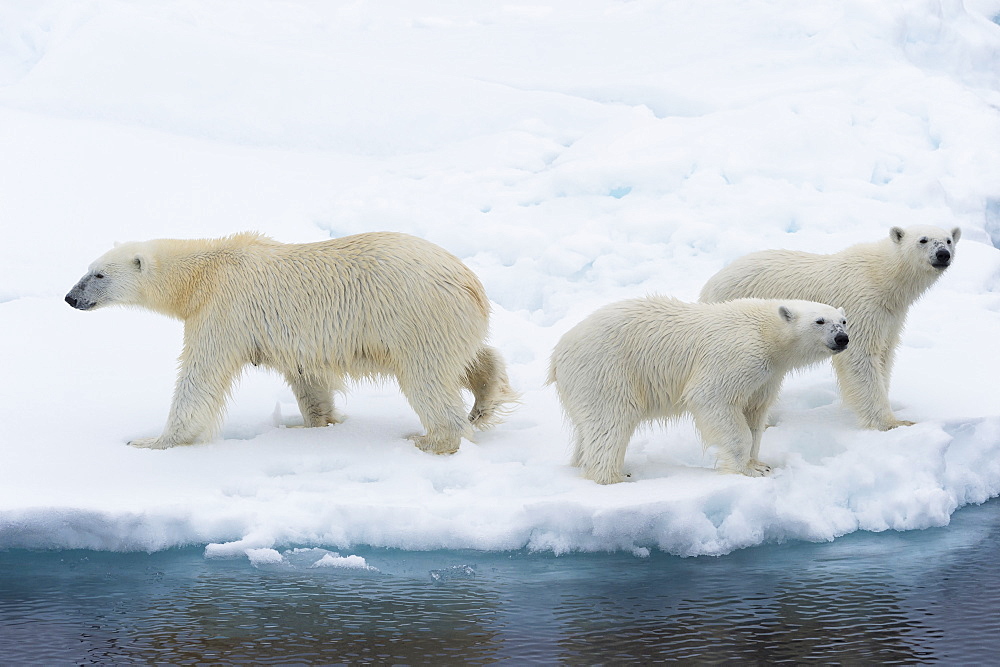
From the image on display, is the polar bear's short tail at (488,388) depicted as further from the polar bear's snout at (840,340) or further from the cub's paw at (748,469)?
the polar bear's snout at (840,340)

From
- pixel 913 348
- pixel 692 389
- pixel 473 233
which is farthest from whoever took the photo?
pixel 473 233

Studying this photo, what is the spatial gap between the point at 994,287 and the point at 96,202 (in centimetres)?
956

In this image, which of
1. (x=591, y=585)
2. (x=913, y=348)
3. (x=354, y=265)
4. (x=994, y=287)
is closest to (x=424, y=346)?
(x=354, y=265)

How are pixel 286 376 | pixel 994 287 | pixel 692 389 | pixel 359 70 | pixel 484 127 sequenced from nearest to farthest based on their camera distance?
pixel 692 389
pixel 286 376
pixel 994 287
pixel 484 127
pixel 359 70

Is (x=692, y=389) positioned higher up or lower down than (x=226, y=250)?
lower down

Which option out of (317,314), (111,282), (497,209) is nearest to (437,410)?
(317,314)

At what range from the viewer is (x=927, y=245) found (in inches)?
291

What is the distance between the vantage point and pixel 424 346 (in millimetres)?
7254

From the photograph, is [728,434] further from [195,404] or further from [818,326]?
[195,404]

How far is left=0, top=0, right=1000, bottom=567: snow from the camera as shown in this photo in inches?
243

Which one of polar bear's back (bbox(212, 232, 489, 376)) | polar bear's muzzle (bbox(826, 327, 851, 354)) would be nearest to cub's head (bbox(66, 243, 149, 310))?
polar bear's back (bbox(212, 232, 489, 376))

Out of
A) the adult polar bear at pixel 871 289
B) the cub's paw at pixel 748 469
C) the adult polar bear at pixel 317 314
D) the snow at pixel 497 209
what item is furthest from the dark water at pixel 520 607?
the adult polar bear at pixel 317 314

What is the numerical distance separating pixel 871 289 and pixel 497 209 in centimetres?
533

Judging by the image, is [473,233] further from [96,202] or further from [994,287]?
[994,287]
